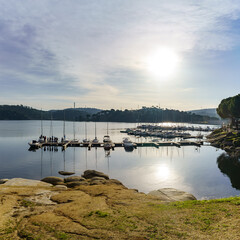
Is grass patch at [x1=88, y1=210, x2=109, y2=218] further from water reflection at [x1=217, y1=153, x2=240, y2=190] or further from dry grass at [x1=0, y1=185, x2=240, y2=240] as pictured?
water reflection at [x1=217, y1=153, x2=240, y2=190]

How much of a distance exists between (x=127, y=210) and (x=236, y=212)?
9.23m

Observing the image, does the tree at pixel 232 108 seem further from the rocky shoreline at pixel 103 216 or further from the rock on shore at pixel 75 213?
the rocky shoreline at pixel 103 216

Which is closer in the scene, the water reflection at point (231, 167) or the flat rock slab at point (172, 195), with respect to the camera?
the flat rock slab at point (172, 195)

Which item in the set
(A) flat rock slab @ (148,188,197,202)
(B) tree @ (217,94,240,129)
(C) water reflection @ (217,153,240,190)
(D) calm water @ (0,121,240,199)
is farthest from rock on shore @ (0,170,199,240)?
(B) tree @ (217,94,240,129)

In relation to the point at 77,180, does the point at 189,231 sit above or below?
above

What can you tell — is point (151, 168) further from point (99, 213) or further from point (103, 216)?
point (103, 216)

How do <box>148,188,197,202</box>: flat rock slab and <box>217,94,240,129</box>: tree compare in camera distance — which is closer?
<box>148,188,197,202</box>: flat rock slab

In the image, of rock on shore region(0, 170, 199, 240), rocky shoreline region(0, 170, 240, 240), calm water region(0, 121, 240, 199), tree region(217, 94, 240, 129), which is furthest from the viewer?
tree region(217, 94, 240, 129)

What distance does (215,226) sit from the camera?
15125 mm

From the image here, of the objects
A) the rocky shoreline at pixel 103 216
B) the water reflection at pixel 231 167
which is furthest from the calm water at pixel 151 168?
the rocky shoreline at pixel 103 216

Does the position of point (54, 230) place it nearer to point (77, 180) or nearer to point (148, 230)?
point (148, 230)

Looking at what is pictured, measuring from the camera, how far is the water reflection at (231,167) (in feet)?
151

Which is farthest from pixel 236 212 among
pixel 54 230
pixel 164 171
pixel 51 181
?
pixel 164 171

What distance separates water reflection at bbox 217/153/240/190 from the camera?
151ft
